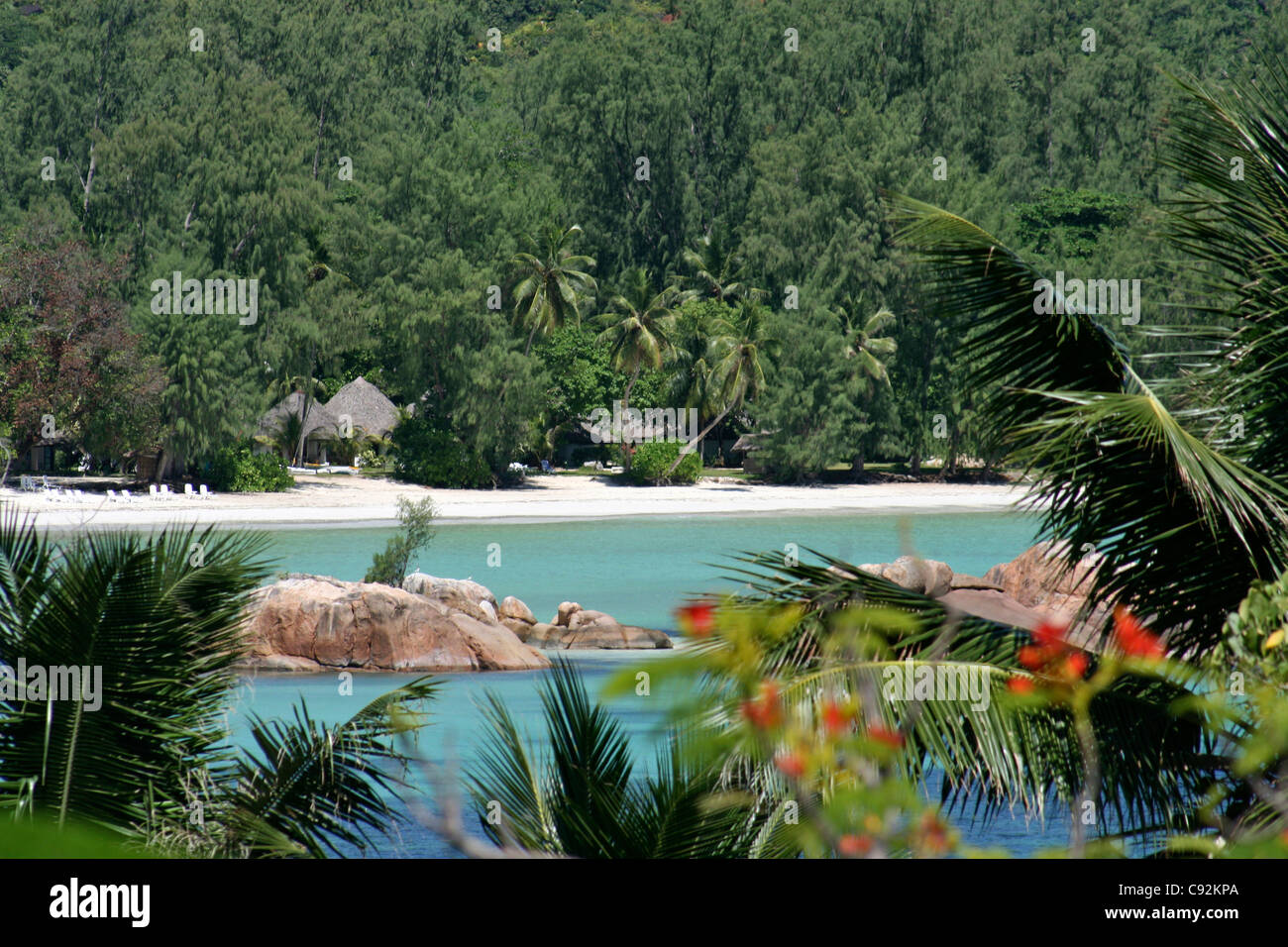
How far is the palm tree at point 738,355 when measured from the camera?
168 feet

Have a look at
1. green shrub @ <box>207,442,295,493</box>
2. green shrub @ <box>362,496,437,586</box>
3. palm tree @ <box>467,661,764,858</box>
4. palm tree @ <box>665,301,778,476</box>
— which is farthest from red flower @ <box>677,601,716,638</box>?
palm tree @ <box>665,301,778,476</box>

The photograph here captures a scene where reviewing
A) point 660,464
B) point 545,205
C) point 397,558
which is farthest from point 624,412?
point 397,558

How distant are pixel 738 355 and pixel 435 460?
1188cm

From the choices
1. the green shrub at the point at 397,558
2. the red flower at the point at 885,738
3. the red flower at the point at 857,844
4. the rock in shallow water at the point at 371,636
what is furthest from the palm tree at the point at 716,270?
the red flower at the point at 885,738

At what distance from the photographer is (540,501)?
4400 cm

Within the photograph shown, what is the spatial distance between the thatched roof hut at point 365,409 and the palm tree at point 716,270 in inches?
500

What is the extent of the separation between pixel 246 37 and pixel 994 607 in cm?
5306

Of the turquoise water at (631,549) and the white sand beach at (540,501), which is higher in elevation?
the white sand beach at (540,501)

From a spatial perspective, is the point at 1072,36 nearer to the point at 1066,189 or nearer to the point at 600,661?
the point at 1066,189

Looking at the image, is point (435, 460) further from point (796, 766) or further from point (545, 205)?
point (796, 766)

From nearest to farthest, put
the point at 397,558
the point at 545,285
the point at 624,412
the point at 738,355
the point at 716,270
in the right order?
the point at 397,558 < the point at 545,285 < the point at 738,355 < the point at 624,412 < the point at 716,270

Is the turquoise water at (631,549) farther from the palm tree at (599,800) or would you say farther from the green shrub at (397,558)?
the palm tree at (599,800)

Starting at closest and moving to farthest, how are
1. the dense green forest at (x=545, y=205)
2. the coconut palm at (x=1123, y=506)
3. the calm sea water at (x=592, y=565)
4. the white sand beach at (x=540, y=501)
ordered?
the coconut palm at (x=1123, y=506) < the calm sea water at (x=592, y=565) < the white sand beach at (x=540, y=501) < the dense green forest at (x=545, y=205)
